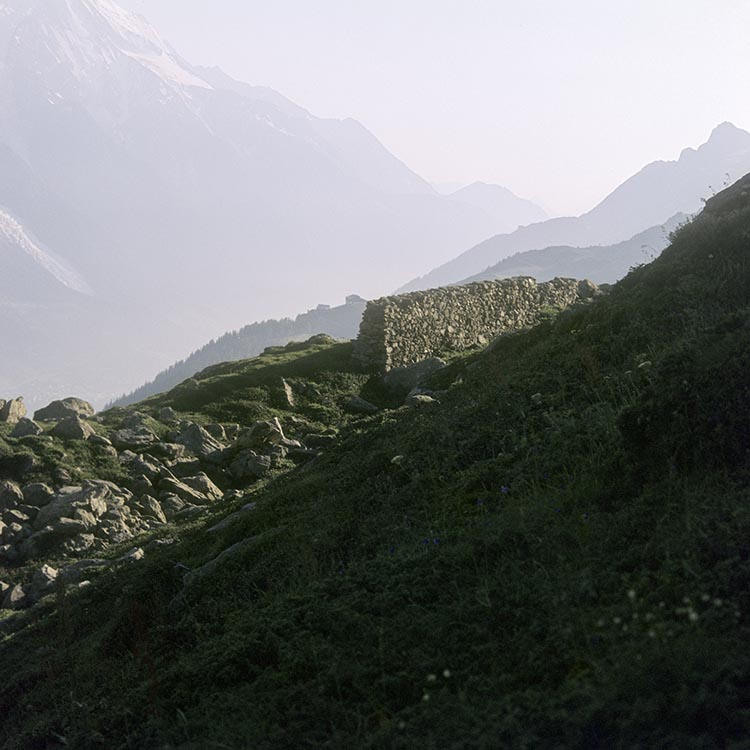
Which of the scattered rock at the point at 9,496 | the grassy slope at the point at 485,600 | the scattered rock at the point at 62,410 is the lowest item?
the grassy slope at the point at 485,600

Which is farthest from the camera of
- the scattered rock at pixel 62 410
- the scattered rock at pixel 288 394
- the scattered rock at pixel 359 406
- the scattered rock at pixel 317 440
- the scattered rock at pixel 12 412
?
the scattered rock at pixel 288 394

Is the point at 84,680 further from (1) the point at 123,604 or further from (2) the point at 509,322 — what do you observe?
(2) the point at 509,322

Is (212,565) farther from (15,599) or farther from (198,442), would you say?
(198,442)

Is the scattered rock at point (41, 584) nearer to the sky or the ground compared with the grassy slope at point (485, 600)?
nearer to the sky

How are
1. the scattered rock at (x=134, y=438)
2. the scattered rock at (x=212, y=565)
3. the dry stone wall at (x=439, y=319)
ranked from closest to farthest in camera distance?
1. the scattered rock at (x=212, y=565)
2. the scattered rock at (x=134, y=438)
3. the dry stone wall at (x=439, y=319)

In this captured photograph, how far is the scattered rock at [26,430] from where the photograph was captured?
19.4 metres

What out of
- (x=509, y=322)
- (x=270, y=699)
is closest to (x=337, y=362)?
(x=509, y=322)

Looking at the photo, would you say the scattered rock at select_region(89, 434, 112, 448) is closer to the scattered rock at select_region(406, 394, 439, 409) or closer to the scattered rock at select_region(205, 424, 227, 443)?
the scattered rock at select_region(205, 424, 227, 443)

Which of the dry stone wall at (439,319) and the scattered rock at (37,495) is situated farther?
the dry stone wall at (439,319)

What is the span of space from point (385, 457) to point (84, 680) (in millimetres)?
4570

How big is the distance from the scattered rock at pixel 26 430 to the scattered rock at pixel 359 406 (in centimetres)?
911

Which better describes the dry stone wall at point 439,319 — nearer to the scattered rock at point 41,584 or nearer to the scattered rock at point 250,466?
the scattered rock at point 250,466

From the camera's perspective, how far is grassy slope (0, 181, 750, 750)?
4.02 metres

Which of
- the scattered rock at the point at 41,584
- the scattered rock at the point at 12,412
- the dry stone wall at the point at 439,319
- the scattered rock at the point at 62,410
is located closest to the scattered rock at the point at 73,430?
the scattered rock at the point at 12,412
